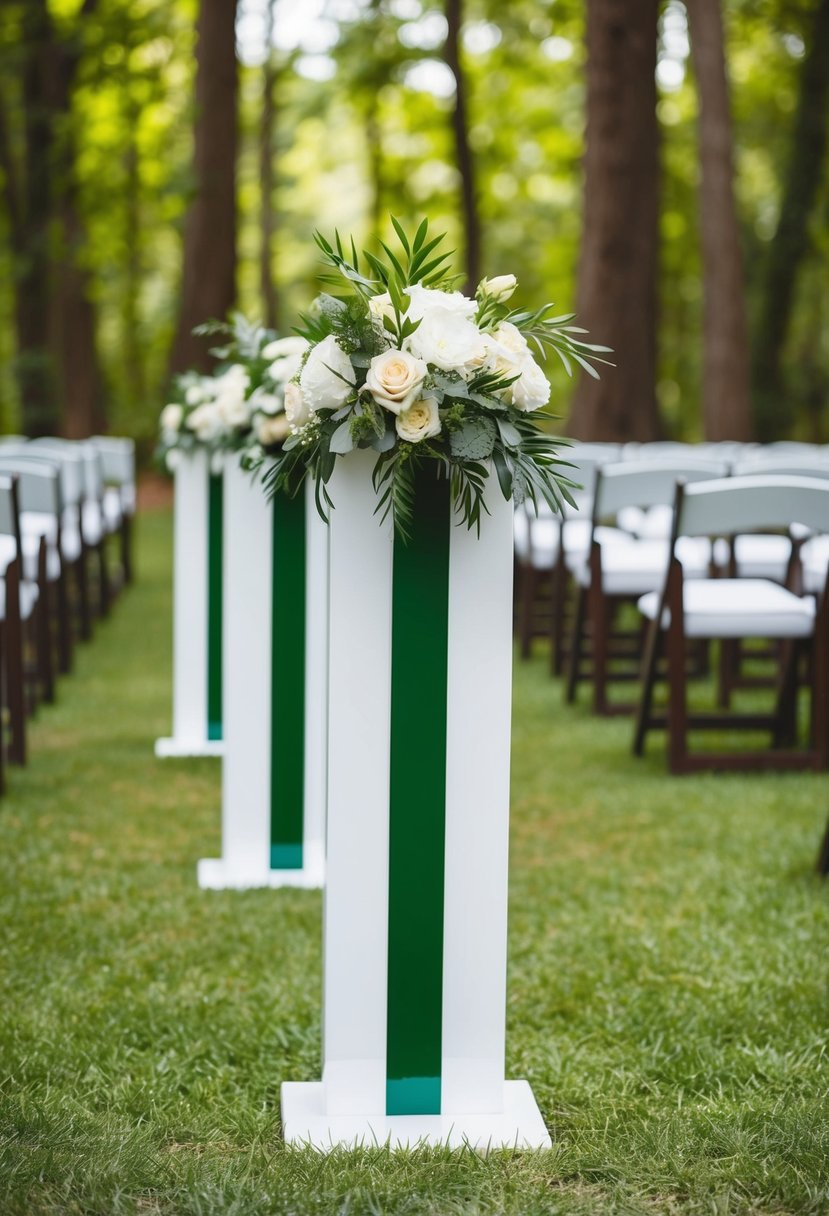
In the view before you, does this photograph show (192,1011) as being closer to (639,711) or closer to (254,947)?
(254,947)

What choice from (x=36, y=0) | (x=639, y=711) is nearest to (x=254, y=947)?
(x=639, y=711)

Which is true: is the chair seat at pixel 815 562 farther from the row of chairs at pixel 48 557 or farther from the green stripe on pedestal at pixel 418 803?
the green stripe on pedestal at pixel 418 803

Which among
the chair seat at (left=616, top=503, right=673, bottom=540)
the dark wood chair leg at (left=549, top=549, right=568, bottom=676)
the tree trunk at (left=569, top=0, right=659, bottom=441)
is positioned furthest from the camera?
the tree trunk at (left=569, top=0, right=659, bottom=441)

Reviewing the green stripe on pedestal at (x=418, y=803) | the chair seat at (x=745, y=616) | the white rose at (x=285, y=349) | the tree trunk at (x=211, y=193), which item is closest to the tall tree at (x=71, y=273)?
the tree trunk at (x=211, y=193)

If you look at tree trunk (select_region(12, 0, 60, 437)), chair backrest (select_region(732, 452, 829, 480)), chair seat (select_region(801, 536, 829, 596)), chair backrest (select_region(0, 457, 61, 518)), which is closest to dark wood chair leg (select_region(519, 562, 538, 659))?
chair seat (select_region(801, 536, 829, 596))

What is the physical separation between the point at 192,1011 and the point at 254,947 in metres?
0.49

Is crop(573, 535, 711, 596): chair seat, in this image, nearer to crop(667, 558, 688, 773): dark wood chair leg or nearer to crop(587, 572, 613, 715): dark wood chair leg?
crop(587, 572, 613, 715): dark wood chair leg

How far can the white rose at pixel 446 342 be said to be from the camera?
2.70m

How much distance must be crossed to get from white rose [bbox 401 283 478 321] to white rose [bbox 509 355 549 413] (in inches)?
6.2

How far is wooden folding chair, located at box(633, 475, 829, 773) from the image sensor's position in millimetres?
5434

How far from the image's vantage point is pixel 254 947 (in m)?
4.04

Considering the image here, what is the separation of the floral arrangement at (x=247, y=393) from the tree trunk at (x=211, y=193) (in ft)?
30.4

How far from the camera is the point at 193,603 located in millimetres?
6422

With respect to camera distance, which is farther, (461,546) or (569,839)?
(569,839)
